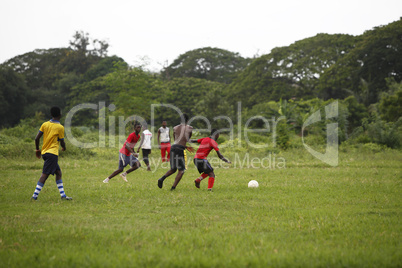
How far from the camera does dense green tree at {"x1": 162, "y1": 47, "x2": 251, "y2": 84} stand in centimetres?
6556

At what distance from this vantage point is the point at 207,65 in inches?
2630

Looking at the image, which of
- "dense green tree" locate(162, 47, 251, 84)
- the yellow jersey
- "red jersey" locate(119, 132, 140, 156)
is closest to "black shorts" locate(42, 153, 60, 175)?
the yellow jersey

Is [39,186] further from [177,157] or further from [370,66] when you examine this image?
[370,66]

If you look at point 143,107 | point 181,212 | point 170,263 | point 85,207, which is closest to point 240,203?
point 181,212

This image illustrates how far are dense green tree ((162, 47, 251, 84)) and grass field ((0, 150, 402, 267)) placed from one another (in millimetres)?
54335

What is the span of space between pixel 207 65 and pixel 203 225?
6169 cm

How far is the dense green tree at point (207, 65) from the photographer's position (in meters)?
65.6

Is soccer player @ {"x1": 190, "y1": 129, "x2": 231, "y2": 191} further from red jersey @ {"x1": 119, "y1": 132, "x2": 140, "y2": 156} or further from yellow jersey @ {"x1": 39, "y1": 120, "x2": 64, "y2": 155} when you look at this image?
yellow jersey @ {"x1": 39, "y1": 120, "x2": 64, "y2": 155}

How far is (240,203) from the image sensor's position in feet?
29.9

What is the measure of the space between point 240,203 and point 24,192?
6329 mm

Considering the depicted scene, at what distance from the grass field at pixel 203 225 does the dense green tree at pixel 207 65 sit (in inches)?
2139

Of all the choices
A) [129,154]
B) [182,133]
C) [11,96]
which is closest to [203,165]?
[182,133]

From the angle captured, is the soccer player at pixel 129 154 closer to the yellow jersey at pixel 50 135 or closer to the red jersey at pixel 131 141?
the red jersey at pixel 131 141

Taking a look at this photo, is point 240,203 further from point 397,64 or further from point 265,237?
point 397,64
